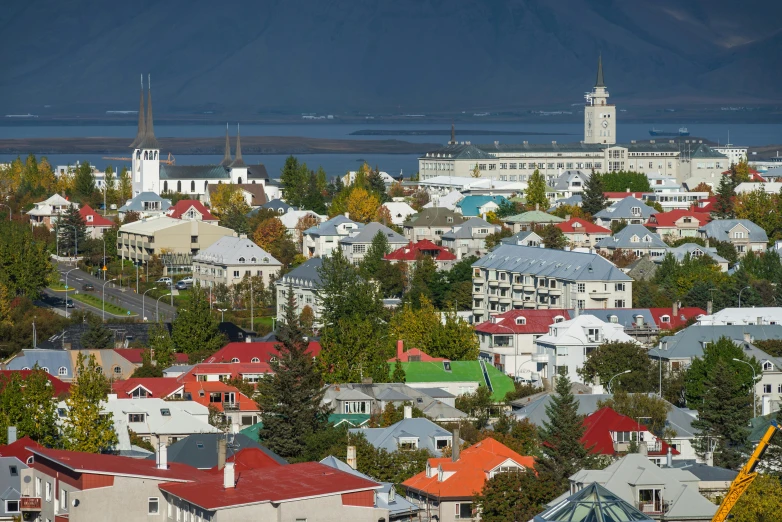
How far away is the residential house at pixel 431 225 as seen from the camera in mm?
126188

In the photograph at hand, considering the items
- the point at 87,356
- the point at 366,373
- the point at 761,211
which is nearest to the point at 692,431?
the point at 366,373

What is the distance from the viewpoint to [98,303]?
102 meters

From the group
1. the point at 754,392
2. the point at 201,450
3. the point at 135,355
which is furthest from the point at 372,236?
the point at 201,450

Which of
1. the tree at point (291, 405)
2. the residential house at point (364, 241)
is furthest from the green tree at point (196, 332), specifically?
the residential house at point (364, 241)

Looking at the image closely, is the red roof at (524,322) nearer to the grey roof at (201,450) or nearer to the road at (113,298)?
the road at (113,298)

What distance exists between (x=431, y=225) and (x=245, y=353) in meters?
53.2

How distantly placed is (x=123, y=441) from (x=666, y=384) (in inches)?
908

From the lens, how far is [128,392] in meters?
63.4

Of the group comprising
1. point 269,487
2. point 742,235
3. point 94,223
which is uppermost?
point 94,223

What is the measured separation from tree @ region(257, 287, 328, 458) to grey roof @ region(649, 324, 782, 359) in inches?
700

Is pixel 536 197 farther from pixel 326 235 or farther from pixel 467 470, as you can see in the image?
pixel 467 470

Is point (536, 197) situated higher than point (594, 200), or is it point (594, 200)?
point (536, 197)

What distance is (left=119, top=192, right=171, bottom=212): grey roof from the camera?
491 ft

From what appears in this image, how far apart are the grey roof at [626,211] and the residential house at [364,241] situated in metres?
17.3
